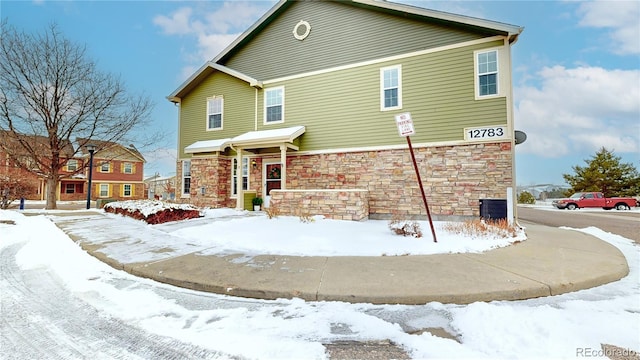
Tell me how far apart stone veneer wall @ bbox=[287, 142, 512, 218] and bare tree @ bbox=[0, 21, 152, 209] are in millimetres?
12996

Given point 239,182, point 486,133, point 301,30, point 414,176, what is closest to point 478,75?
point 486,133

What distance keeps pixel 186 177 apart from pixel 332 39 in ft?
31.1

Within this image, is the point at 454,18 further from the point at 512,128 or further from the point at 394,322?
the point at 394,322

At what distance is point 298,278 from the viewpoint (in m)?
3.43

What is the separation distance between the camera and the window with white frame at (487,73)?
8.31 metres

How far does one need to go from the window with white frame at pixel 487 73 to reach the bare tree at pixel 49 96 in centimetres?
1792

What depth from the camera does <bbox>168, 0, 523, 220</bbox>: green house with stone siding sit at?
330 inches

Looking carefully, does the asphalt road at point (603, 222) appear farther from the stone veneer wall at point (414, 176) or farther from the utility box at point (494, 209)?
the stone veneer wall at point (414, 176)

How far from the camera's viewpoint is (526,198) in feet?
112

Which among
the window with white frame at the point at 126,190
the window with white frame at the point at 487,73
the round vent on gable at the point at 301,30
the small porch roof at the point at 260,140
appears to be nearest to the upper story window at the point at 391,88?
the window with white frame at the point at 487,73

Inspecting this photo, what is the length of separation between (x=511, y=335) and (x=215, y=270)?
3419 mm

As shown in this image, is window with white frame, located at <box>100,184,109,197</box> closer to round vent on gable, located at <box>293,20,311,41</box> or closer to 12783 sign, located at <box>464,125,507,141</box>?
round vent on gable, located at <box>293,20,311,41</box>

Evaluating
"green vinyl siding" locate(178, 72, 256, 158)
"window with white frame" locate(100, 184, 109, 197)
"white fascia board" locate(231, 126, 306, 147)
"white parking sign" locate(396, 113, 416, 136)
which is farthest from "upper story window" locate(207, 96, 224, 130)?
"window with white frame" locate(100, 184, 109, 197)

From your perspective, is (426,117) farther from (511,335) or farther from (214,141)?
(214,141)
